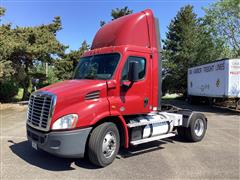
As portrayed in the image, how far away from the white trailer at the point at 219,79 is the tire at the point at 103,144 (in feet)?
38.7

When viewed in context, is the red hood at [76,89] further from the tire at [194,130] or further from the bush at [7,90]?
A: the bush at [7,90]

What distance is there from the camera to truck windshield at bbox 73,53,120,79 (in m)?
5.95

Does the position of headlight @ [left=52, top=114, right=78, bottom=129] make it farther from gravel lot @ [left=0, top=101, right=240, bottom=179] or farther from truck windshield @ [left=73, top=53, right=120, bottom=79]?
truck windshield @ [left=73, top=53, right=120, bottom=79]

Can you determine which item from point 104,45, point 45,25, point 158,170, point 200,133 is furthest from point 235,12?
point 158,170

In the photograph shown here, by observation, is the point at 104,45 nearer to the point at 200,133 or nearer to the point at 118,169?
the point at 118,169

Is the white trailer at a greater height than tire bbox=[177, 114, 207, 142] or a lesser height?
greater

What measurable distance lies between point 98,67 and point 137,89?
1.12 m

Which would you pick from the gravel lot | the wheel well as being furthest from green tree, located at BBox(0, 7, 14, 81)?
the wheel well

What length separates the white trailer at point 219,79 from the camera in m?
15.2

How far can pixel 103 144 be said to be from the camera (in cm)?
546

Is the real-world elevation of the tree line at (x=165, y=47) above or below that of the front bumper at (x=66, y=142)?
above

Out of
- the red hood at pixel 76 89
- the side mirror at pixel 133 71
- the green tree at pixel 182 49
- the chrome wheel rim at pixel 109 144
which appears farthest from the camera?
the green tree at pixel 182 49

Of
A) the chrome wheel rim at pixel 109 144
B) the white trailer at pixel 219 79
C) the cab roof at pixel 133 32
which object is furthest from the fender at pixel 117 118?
the white trailer at pixel 219 79

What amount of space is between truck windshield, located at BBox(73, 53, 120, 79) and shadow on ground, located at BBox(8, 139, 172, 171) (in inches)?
80.9
